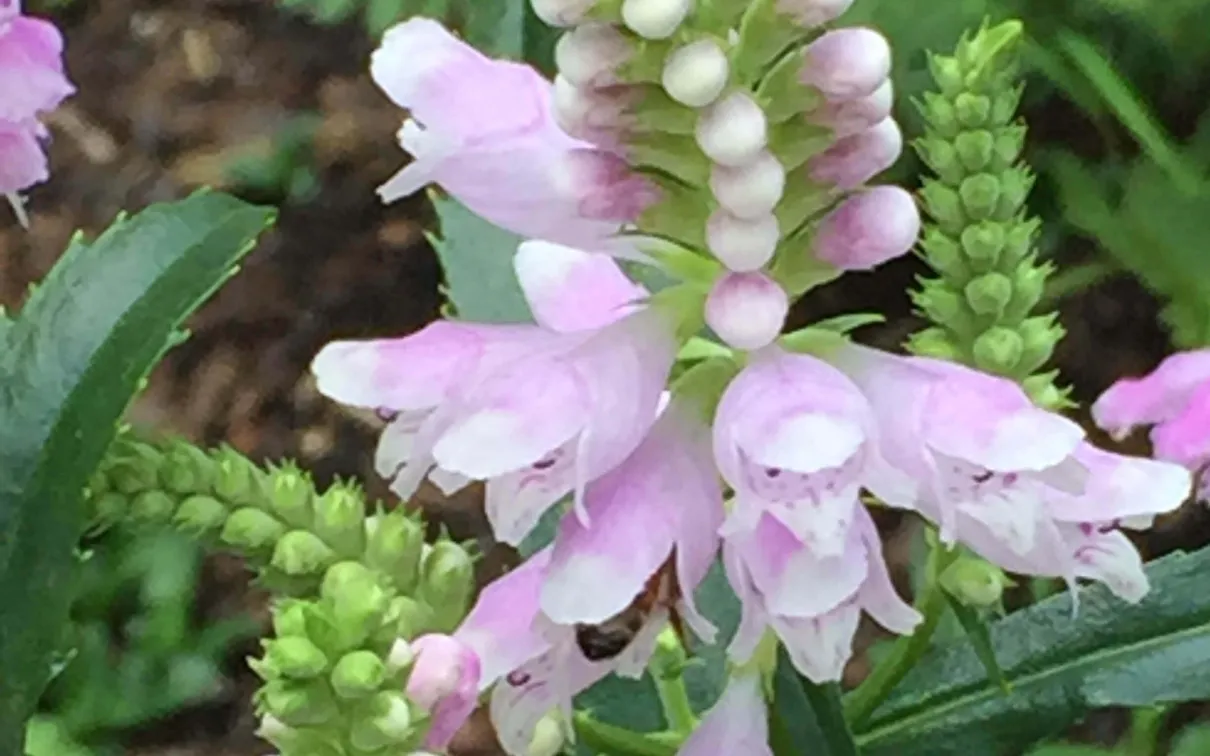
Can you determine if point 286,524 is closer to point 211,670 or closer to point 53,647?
point 53,647

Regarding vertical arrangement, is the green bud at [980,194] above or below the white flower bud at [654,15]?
below

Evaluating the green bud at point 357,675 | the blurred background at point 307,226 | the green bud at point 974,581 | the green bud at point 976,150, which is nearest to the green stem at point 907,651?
the green bud at point 974,581

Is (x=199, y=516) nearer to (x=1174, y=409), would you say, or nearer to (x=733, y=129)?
(x=733, y=129)

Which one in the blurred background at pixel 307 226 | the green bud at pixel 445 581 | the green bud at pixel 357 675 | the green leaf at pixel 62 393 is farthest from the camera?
the blurred background at pixel 307 226

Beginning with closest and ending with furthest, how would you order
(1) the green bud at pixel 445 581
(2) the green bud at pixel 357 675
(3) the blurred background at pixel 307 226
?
1. (2) the green bud at pixel 357 675
2. (1) the green bud at pixel 445 581
3. (3) the blurred background at pixel 307 226

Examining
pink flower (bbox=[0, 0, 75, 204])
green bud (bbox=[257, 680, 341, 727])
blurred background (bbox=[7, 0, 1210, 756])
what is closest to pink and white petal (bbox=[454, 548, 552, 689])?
green bud (bbox=[257, 680, 341, 727])

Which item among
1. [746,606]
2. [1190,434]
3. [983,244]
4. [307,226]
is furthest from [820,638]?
[307,226]

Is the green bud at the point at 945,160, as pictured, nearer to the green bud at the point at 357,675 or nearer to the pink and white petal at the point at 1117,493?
the pink and white petal at the point at 1117,493

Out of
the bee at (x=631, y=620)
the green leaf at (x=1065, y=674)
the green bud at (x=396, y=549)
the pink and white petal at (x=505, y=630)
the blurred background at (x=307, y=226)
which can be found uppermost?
the green bud at (x=396, y=549)
